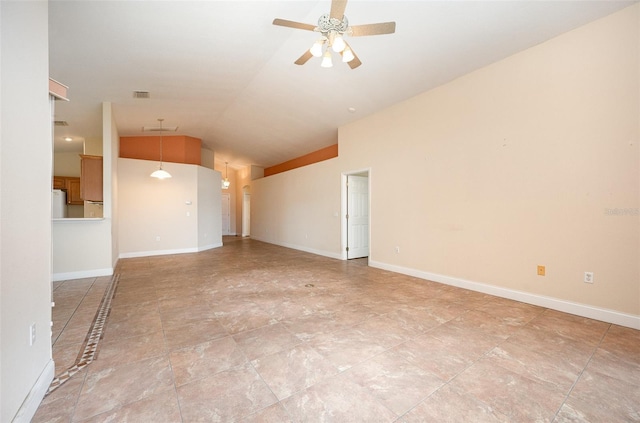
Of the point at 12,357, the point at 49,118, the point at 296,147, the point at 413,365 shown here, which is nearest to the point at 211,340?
the point at 12,357

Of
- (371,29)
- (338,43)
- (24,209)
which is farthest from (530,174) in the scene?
(24,209)

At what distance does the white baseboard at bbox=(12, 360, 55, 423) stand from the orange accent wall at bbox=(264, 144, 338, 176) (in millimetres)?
6330

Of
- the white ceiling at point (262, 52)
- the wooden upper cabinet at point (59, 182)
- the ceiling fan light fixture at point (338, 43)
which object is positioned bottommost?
the wooden upper cabinet at point (59, 182)

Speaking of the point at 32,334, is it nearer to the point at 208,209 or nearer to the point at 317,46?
the point at 317,46

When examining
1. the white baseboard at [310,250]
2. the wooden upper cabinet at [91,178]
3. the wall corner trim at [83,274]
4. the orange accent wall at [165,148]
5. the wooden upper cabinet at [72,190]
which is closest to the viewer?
the wall corner trim at [83,274]

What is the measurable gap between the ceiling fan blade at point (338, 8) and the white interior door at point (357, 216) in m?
4.01

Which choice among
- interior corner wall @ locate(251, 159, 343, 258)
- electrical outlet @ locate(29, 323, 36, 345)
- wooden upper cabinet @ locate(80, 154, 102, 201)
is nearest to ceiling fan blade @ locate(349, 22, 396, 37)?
electrical outlet @ locate(29, 323, 36, 345)

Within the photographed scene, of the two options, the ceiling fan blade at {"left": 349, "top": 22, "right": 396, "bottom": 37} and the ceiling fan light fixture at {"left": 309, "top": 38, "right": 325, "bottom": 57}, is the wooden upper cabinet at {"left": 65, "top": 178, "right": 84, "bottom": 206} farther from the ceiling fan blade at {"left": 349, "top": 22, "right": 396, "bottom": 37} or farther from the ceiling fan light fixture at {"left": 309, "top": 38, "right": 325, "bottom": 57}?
the ceiling fan blade at {"left": 349, "top": 22, "right": 396, "bottom": 37}

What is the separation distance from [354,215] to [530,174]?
3.60m

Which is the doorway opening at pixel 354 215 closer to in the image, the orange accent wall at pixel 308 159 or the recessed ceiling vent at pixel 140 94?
the orange accent wall at pixel 308 159

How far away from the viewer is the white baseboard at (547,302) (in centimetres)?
254

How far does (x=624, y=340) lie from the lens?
224 cm

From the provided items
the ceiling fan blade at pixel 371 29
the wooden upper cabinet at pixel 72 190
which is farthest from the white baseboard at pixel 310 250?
the wooden upper cabinet at pixel 72 190

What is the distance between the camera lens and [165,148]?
7.24 meters
